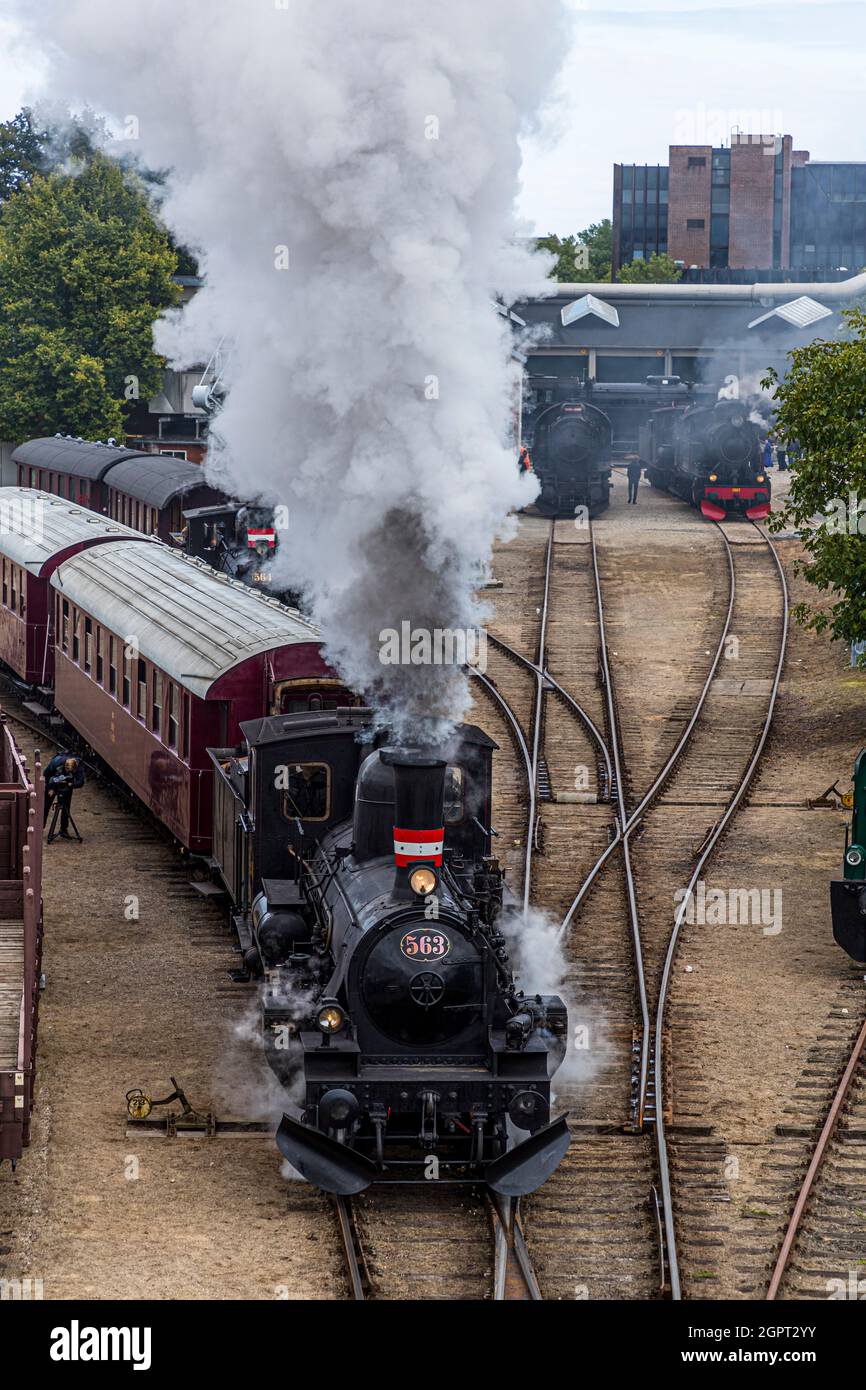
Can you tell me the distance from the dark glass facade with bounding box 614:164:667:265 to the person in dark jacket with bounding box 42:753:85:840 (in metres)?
80.5

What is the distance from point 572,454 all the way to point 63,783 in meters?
22.5

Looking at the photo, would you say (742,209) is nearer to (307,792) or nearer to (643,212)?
(643,212)

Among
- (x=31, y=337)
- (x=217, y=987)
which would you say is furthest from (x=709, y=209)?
(x=217, y=987)

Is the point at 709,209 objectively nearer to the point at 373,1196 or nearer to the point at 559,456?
the point at 559,456

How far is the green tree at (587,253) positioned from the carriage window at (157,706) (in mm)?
53139

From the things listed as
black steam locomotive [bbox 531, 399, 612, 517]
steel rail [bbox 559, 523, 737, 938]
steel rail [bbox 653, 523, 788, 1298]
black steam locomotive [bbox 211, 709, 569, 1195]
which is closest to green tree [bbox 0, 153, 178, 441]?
black steam locomotive [bbox 531, 399, 612, 517]

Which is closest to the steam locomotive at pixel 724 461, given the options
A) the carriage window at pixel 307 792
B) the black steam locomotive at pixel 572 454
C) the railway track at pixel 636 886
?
the black steam locomotive at pixel 572 454

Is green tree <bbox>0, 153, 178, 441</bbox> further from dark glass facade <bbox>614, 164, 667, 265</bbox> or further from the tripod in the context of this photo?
dark glass facade <bbox>614, 164, 667, 265</bbox>

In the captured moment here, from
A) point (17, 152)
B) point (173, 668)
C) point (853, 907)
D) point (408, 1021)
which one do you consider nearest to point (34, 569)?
point (173, 668)

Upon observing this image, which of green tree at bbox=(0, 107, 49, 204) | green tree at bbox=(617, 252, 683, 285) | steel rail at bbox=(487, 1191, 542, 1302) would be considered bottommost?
steel rail at bbox=(487, 1191, 542, 1302)

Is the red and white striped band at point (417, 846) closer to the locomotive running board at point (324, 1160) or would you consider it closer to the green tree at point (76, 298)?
the locomotive running board at point (324, 1160)

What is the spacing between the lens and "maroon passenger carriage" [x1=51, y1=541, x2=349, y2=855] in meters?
16.9

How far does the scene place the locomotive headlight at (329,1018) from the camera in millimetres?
11102

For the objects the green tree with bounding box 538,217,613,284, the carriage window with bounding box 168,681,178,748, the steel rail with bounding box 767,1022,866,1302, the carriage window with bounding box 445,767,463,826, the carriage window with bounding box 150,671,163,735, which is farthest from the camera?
the green tree with bounding box 538,217,613,284
